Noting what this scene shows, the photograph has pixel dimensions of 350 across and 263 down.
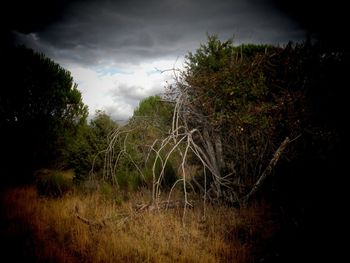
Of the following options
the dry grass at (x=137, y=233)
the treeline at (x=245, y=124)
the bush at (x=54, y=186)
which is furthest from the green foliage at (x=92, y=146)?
the dry grass at (x=137, y=233)

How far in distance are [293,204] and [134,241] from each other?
300 centimetres

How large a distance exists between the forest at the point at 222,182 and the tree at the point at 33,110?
1.86 m

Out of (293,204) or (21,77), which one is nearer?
(293,204)

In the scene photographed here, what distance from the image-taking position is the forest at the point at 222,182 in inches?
136

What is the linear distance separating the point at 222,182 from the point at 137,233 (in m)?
2.05

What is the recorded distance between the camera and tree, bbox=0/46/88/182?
26.5 ft

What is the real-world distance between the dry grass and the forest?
0.02 meters

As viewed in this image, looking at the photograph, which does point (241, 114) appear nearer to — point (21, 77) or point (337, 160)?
point (337, 160)

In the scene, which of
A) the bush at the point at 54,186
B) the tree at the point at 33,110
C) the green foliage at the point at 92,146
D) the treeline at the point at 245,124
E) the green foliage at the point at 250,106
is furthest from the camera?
the tree at the point at 33,110

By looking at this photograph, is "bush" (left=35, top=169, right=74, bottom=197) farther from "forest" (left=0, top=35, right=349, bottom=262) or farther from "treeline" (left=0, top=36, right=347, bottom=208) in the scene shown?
"treeline" (left=0, top=36, right=347, bottom=208)

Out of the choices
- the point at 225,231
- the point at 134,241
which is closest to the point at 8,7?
the point at 134,241

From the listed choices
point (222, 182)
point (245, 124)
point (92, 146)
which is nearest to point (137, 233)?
point (222, 182)

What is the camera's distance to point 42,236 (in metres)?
4.04

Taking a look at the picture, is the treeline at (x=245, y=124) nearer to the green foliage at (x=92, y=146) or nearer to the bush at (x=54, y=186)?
the green foliage at (x=92, y=146)
